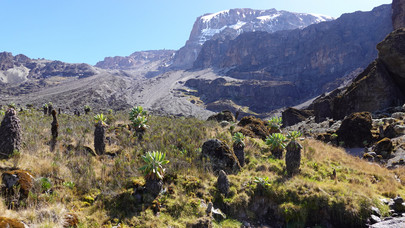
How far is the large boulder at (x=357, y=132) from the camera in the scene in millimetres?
22750

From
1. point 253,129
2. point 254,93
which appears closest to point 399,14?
point 254,93

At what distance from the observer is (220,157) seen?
1438 centimetres

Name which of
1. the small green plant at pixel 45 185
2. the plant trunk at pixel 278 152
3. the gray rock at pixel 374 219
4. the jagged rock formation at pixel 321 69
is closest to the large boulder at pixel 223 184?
the plant trunk at pixel 278 152

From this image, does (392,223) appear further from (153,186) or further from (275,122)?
(275,122)

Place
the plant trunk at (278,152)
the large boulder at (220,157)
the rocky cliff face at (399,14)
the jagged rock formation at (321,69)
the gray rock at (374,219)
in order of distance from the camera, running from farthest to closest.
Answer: the jagged rock formation at (321,69) → the rocky cliff face at (399,14) → the plant trunk at (278,152) → the large boulder at (220,157) → the gray rock at (374,219)

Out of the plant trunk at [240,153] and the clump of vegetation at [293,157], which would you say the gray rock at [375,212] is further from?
the plant trunk at [240,153]

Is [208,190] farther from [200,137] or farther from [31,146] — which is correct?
[31,146]

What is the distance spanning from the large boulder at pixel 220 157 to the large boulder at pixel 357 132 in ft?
50.2

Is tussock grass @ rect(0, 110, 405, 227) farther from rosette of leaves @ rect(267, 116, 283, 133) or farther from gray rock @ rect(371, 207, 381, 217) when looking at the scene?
rosette of leaves @ rect(267, 116, 283, 133)

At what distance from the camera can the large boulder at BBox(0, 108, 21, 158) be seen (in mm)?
11234

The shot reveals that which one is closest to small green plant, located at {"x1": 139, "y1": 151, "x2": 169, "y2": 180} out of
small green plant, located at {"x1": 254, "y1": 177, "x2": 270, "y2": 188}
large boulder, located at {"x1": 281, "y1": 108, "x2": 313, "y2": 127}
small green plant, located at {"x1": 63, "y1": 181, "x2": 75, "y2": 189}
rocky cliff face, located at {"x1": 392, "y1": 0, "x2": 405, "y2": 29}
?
small green plant, located at {"x1": 63, "y1": 181, "x2": 75, "y2": 189}

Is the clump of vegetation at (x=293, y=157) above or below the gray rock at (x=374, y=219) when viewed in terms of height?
above

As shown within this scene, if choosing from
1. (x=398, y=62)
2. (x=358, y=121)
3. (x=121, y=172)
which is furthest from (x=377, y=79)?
(x=121, y=172)

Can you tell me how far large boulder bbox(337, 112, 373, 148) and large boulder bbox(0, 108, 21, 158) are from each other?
88.4ft
